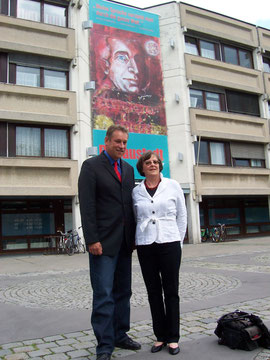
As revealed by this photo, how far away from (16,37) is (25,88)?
2.46m

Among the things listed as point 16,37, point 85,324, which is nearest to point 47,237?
point 16,37

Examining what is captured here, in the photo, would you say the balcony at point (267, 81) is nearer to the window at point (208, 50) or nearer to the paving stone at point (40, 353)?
the window at point (208, 50)

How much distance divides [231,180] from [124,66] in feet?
28.6

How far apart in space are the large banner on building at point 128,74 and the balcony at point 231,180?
2.16m

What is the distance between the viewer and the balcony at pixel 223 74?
20902 mm

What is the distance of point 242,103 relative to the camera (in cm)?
2291

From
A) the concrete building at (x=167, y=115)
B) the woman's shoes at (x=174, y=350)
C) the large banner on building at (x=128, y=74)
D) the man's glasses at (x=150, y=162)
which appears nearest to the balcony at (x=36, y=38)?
the concrete building at (x=167, y=115)

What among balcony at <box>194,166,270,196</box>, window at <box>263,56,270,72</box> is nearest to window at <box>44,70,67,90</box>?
balcony at <box>194,166,270,196</box>

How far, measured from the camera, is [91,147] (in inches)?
659

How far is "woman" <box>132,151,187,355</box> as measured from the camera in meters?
3.31

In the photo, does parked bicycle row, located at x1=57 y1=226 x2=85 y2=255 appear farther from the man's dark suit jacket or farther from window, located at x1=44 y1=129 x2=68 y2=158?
the man's dark suit jacket

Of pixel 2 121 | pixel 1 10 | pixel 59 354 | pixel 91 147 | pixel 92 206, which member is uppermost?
pixel 1 10

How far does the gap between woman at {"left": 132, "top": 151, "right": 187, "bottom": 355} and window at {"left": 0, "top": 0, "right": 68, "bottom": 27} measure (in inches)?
636

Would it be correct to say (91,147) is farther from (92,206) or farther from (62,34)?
(92,206)
